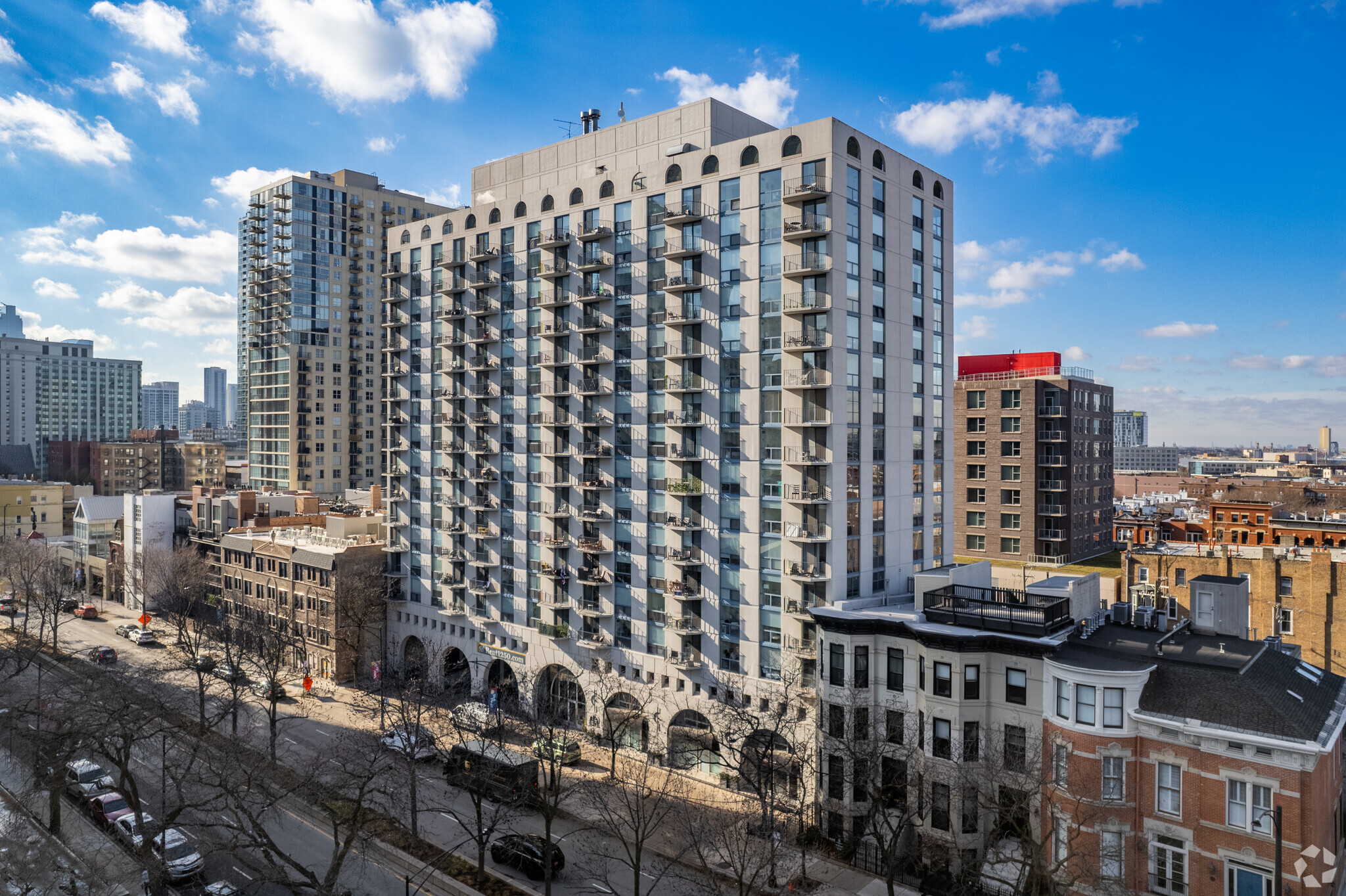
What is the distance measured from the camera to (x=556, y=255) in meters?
69.9

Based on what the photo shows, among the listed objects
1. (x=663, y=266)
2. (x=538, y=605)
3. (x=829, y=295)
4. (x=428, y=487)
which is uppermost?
(x=663, y=266)

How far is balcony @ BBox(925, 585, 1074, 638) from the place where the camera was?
141 ft

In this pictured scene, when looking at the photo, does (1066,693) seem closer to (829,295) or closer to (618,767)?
(829,295)

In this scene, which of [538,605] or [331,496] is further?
[331,496]

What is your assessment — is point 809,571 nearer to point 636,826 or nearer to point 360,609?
point 636,826

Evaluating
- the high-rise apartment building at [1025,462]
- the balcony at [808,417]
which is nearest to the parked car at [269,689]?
the balcony at [808,417]

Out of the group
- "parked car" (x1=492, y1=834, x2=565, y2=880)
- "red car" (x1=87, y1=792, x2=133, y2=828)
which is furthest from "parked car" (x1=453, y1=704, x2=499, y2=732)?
"red car" (x1=87, y1=792, x2=133, y2=828)

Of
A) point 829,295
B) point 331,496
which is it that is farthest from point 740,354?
point 331,496

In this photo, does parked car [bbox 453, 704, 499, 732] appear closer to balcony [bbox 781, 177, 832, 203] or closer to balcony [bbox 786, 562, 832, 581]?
balcony [bbox 786, 562, 832, 581]

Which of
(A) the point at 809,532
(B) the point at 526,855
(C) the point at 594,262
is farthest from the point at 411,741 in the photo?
(C) the point at 594,262

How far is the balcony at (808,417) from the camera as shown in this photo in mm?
54875

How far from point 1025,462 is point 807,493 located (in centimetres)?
5795

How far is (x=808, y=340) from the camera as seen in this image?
55.3m

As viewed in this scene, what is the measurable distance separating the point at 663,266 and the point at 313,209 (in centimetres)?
11228
